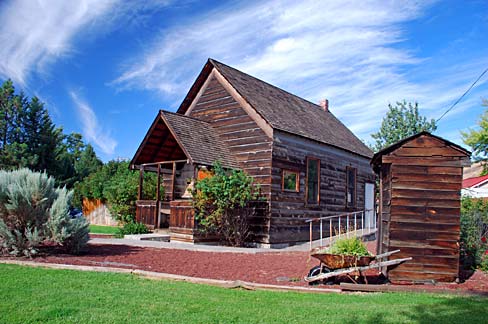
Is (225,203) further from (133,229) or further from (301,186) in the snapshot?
(133,229)

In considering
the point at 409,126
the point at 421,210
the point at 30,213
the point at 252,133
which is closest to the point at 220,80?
the point at 252,133

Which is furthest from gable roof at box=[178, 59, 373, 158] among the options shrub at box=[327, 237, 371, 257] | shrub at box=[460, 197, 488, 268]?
shrub at box=[327, 237, 371, 257]

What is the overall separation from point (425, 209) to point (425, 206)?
6 centimetres

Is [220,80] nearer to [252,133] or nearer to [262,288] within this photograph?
[252,133]

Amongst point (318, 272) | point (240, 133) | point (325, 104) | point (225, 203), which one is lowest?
point (318, 272)

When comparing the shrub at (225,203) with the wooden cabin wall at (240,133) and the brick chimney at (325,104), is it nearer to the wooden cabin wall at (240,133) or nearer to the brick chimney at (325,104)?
the wooden cabin wall at (240,133)

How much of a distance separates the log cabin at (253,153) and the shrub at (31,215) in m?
4.97

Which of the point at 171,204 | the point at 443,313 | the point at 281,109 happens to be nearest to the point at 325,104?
the point at 281,109

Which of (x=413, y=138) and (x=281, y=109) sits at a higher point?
(x=281, y=109)

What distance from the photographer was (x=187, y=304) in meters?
6.26

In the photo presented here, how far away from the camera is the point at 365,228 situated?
891 inches

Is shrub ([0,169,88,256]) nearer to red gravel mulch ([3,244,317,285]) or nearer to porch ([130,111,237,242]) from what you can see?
red gravel mulch ([3,244,317,285])

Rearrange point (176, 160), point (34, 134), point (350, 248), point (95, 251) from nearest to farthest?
point (350, 248), point (95, 251), point (176, 160), point (34, 134)

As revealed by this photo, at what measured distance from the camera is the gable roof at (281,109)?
17.1m
